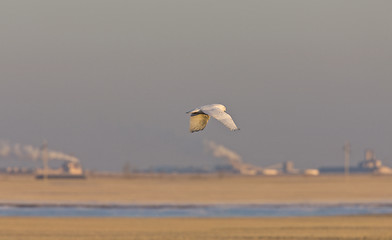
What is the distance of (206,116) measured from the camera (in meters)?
20.7

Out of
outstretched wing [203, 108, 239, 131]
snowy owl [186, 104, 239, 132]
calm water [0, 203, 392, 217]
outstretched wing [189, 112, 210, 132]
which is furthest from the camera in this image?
calm water [0, 203, 392, 217]

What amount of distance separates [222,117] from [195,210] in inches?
2782

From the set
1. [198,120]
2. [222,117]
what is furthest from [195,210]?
[222,117]

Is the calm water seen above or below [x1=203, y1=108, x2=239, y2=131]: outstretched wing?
above

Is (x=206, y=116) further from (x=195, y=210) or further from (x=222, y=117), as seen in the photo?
(x=195, y=210)

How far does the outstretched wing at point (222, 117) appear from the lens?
18.8 m

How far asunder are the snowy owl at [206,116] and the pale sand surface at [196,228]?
37151mm

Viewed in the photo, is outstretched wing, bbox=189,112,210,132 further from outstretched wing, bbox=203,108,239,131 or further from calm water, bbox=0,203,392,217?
calm water, bbox=0,203,392,217

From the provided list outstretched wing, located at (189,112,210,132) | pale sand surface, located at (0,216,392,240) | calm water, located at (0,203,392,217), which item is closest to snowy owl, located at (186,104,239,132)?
outstretched wing, located at (189,112,210,132)

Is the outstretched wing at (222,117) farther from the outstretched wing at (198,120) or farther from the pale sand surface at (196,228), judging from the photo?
the pale sand surface at (196,228)

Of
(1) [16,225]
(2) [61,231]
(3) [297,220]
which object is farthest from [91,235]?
(3) [297,220]

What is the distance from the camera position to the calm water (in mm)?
82688

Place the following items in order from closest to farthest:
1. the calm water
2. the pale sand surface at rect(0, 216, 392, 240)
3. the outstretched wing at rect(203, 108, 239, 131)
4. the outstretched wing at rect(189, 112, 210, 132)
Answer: the outstretched wing at rect(203, 108, 239, 131) < the outstretched wing at rect(189, 112, 210, 132) < the pale sand surface at rect(0, 216, 392, 240) < the calm water

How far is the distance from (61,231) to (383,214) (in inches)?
1386
